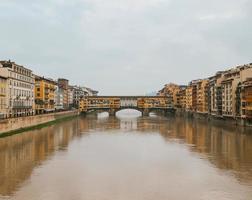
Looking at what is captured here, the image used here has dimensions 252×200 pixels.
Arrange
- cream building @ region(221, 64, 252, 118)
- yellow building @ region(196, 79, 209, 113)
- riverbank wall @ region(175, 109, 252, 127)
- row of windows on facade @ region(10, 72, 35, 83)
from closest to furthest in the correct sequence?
row of windows on facade @ region(10, 72, 35, 83)
riverbank wall @ region(175, 109, 252, 127)
cream building @ region(221, 64, 252, 118)
yellow building @ region(196, 79, 209, 113)

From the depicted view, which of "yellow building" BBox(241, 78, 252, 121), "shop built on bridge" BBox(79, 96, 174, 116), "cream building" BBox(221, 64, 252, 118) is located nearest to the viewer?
"yellow building" BBox(241, 78, 252, 121)

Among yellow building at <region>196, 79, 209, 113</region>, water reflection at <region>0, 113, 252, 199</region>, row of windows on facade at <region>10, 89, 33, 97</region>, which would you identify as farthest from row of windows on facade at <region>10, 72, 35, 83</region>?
yellow building at <region>196, 79, 209, 113</region>

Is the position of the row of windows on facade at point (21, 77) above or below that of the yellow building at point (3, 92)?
above

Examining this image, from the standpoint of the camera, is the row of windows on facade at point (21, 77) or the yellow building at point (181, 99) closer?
the row of windows on facade at point (21, 77)

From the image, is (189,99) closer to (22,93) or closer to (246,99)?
(246,99)

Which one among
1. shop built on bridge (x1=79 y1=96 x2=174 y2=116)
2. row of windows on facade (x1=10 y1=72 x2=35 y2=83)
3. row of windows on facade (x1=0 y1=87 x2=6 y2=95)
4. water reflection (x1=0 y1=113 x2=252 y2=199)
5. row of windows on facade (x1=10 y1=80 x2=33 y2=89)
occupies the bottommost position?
water reflection (x1=0 y1=113 x2=252 y2=199)

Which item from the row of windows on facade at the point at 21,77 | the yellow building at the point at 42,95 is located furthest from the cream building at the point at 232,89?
the yellow building at the point at 42,95

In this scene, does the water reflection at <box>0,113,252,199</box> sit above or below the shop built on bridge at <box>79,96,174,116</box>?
below

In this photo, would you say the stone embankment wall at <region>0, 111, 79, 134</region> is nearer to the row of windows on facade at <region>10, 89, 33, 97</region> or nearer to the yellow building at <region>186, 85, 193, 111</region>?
the row of windows on facade at <region>10, 89, 33, 97</region>

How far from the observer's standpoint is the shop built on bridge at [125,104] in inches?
5655

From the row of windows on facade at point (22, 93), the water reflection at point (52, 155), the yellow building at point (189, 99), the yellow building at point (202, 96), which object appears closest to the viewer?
the water reflection at point (52, 155)

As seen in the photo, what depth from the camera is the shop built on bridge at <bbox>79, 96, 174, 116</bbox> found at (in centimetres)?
14362

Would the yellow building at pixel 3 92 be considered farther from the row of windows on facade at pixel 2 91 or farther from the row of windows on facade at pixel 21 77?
the row of windows on facade at pixel 21 77

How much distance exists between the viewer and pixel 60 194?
74.5ft
